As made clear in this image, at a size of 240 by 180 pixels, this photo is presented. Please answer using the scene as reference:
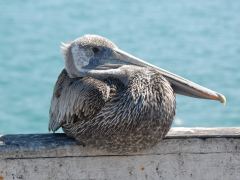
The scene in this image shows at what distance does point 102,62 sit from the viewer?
5.27m

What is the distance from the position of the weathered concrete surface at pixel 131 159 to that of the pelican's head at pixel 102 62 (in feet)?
0.80

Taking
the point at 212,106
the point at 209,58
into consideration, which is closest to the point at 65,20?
the point at 209,58

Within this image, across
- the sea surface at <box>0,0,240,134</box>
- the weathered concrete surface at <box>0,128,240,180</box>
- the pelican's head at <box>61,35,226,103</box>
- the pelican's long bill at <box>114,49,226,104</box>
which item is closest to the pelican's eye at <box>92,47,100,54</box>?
the pelican's head at <box>61,35,226,103</box>

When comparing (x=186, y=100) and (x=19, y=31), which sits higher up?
(x=19, y=31)

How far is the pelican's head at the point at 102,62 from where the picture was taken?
512 centimetres

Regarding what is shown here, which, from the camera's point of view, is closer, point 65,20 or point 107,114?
point 107,114

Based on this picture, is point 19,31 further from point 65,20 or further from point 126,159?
point 126,159

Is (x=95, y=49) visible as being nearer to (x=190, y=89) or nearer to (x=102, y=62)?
(x=102, y=62)

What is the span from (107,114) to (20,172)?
546mm

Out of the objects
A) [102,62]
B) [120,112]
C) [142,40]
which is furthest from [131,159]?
[142,40]

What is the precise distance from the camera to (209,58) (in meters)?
15.3

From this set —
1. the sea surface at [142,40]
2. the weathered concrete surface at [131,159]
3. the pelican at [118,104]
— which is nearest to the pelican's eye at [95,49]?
the pelican at [118,104]

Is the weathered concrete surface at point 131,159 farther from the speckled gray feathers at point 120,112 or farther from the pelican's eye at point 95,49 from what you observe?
the pelican's eye at point 95,49

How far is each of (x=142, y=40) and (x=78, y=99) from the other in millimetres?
11749
